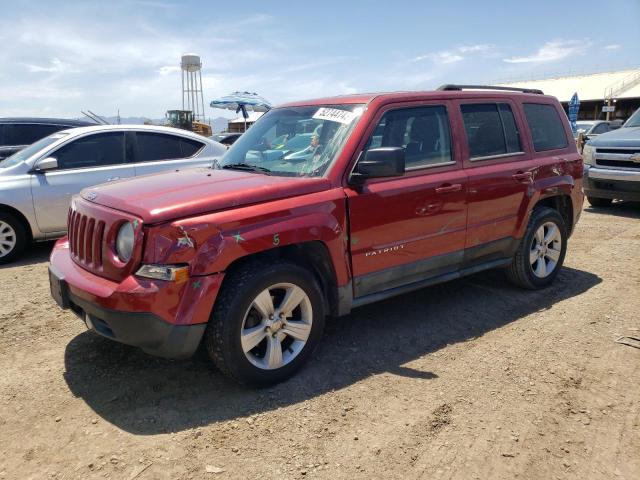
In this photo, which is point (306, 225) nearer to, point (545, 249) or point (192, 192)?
point (192, 192)

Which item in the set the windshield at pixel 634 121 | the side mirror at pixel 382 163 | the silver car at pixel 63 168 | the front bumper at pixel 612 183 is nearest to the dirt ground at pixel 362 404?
the side mirror at pixel 382 163

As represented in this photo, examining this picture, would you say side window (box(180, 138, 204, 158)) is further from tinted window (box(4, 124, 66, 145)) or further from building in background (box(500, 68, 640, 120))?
building in background (box(500, 68, 640, 120))

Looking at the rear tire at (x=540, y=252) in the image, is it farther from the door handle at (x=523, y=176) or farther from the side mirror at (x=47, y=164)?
the side mirror at (x=47, y=164)

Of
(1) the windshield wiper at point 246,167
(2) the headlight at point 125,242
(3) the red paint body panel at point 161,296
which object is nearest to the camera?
(3) the red paint body panel at point 161,296

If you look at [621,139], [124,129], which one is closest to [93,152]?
[124,129]

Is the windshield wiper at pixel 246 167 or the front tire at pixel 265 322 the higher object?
the windshield wiper at pixel 246 167

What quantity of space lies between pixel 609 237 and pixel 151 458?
22.9 ft

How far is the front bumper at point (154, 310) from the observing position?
285 centimetres

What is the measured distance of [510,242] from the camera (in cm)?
476

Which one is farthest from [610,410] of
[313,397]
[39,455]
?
[39,455]

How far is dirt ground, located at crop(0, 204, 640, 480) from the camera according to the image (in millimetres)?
2594

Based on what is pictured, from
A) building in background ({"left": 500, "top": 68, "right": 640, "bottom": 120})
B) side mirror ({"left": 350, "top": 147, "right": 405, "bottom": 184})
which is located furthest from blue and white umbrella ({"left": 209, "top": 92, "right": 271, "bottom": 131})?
building in background ({"left": 500, "top": 68, "right": 640, "bottom": 120})

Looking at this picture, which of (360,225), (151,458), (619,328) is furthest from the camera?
(619,328)

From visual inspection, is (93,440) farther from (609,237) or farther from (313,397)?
(609,237)
